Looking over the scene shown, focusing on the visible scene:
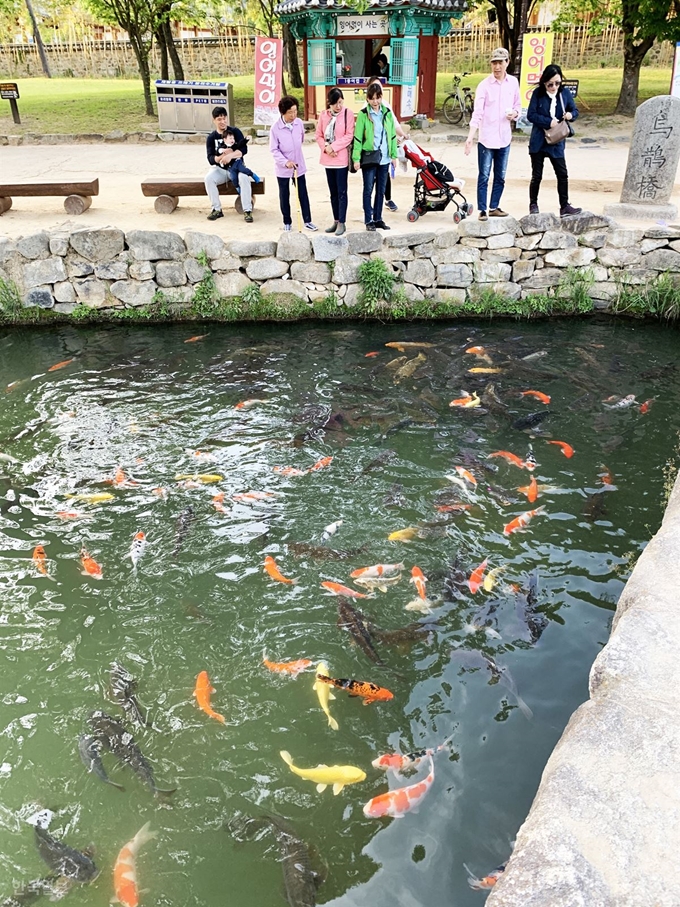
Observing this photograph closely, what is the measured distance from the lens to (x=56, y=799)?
3.86 meters

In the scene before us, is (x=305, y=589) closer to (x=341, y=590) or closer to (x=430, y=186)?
(x=341, y=590)

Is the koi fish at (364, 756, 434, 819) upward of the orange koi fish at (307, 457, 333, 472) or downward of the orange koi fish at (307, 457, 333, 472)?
downward

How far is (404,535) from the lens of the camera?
18.8 feet

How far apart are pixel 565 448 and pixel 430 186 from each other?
561cm

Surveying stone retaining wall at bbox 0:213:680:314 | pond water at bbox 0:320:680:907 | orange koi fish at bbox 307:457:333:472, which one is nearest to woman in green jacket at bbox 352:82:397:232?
stone retaining wall at bbox 0:213:680:314

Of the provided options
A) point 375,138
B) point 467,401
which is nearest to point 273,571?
point 467,401

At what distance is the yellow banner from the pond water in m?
12.2

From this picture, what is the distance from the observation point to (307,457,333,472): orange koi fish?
22.2ft

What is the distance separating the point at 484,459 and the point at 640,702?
3.91m

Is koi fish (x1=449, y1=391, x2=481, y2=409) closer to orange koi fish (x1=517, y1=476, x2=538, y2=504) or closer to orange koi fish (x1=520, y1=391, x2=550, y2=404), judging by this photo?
orange koi fish (x1=520, y1=391, x2=550, y2=404)

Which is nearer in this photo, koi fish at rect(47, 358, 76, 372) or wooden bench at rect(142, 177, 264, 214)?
koi fish at rect(47, 358, 76, 372)

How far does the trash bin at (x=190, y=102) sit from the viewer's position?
18922 millimetres

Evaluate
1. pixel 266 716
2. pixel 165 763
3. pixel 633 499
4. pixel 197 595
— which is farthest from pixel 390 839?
pixel 633 499

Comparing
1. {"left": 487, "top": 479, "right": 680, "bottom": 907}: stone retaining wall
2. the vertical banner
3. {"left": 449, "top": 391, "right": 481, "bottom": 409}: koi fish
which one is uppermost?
the vertical banner
